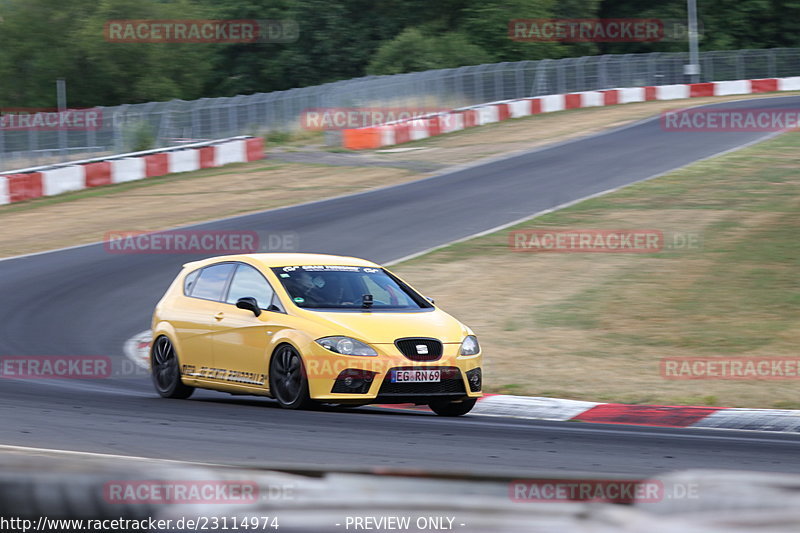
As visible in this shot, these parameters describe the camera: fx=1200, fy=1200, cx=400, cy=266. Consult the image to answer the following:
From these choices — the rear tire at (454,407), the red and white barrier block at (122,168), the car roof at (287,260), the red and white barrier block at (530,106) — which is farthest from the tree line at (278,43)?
the rear tire at (454,407)

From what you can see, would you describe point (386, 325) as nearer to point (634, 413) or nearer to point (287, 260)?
point (287, 260)

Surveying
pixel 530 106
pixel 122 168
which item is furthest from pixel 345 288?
pixel 530 106

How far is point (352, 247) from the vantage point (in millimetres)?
19859

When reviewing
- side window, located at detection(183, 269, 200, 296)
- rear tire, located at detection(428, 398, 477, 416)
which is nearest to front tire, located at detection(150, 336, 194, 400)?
side window, located at detection(183, 269, 200, 296)

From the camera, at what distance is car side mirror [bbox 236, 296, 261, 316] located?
34.8ft

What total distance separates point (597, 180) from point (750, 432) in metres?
17.5

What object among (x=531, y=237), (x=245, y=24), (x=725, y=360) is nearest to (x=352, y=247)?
(x=531, y=237)

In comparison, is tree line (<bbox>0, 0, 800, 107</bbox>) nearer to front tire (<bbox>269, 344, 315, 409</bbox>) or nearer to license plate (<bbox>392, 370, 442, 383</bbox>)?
front tire (<bbox>269, 344, 315, 409</bbox>)

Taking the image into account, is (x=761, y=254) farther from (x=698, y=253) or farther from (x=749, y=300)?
(x=749, y=300)

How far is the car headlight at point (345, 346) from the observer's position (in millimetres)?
9977

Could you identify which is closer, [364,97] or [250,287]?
[250,287]

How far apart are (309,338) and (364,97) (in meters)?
30.4

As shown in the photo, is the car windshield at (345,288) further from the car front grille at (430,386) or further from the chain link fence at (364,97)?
the chain link fence at (364,97)

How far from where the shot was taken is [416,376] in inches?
396
